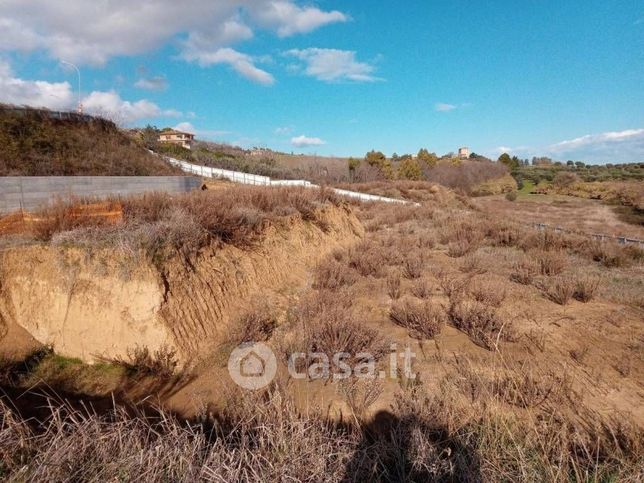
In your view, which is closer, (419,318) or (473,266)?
(419,318)

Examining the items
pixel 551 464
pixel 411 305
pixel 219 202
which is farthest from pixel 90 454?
pixel 219 202

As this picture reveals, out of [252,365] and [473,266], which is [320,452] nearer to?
[252,365]

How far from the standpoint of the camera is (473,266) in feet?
29.6

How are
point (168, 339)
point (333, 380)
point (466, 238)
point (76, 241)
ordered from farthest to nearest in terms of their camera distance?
point (466, 238), point (76, 241), point (168, 339), point (333, 380)

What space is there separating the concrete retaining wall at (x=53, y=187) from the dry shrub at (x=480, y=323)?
8.82 metres

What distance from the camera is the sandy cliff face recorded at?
469 centimetres

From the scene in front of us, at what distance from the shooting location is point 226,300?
18.8 feet

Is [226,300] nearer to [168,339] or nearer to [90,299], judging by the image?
[168,339]

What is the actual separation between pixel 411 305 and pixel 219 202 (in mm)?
4972

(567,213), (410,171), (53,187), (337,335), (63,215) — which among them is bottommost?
(567,213)

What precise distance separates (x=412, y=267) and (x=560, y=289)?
316 centimetres

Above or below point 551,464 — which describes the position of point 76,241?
above

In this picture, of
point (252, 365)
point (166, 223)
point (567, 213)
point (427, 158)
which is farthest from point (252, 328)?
point (427, 158)

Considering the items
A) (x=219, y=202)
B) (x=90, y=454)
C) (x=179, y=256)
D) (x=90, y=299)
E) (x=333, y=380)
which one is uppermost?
(x=219, y=202)
